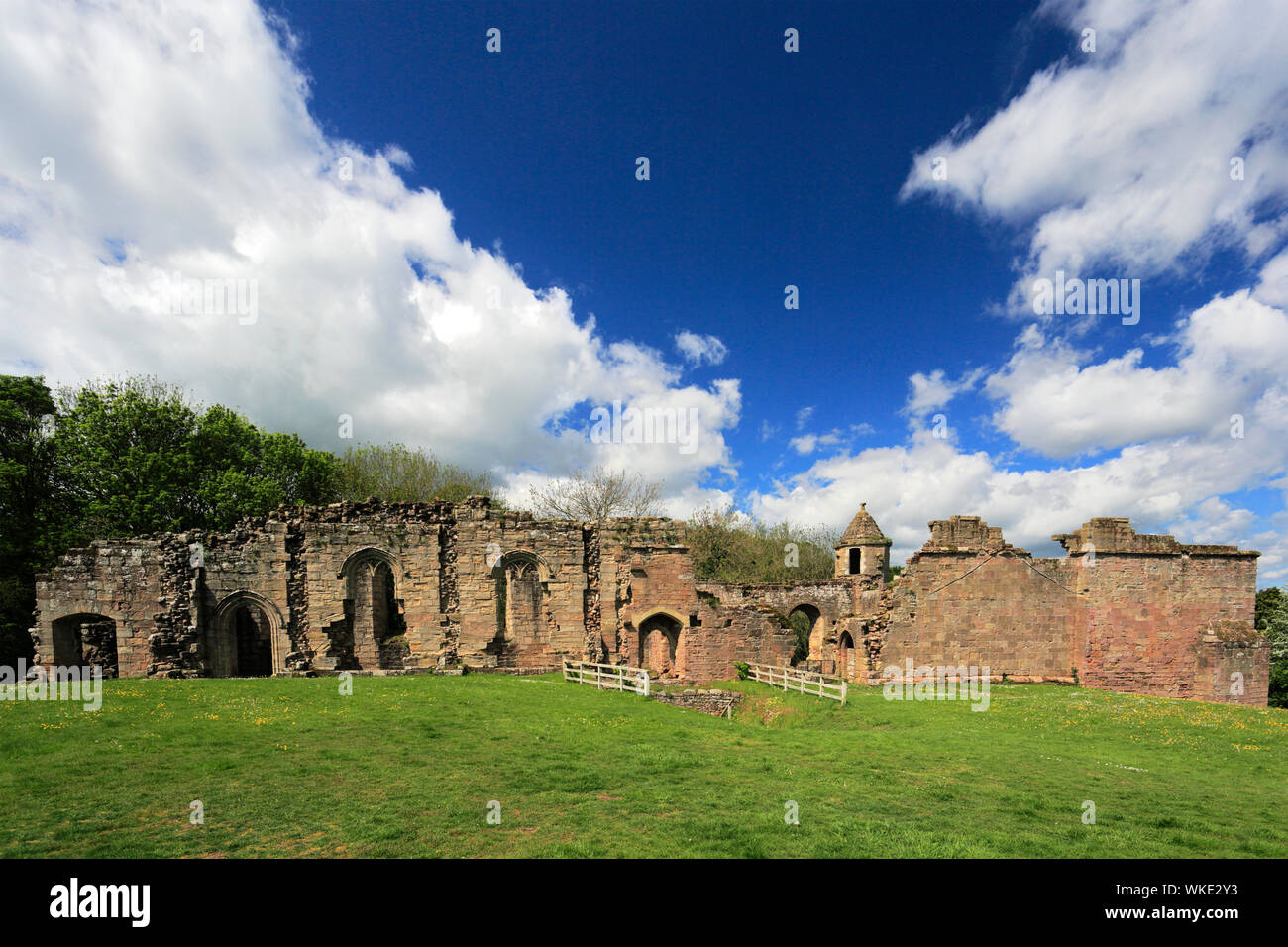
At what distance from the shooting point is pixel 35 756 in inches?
341

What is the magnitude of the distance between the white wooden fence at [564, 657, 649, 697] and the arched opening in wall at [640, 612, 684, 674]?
2.52 metres

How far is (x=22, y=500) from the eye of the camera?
26078 mm

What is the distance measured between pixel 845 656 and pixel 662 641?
Result: 8.18 meters

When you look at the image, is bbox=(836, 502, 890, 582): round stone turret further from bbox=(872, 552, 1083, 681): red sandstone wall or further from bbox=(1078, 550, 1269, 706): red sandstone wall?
bbox=(1078, 550, 1269, 706): red sandstone wall

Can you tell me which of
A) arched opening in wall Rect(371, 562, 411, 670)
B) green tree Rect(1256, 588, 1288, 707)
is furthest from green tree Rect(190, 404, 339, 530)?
green tree Rect(1256, 588, 1288, 707)

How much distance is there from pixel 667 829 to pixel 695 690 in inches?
494

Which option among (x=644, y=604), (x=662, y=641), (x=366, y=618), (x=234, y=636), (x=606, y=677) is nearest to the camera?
→ (x=606, y=677)

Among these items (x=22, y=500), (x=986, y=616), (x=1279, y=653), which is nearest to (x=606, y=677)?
(x=986, y=616)

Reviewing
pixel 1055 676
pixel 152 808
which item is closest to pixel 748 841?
pixel 152 808

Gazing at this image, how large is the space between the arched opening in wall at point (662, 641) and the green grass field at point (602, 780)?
797 centimetres

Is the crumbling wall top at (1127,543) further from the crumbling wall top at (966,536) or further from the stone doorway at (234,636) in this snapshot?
the stone doorway at (234,636)

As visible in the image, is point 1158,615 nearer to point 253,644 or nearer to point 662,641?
point 662,641
